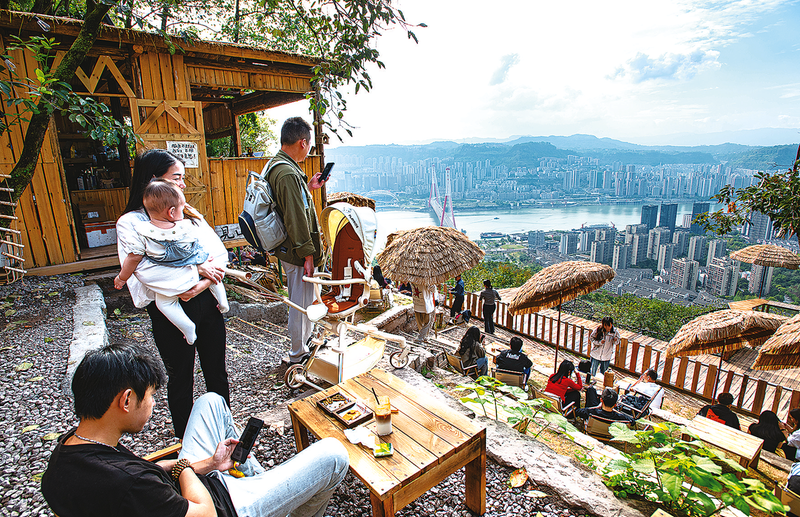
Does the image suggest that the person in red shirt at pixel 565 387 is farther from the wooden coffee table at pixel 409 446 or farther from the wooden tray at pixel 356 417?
the wooden tray at pixel 356 417

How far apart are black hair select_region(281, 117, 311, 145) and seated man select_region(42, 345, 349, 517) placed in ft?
8.33

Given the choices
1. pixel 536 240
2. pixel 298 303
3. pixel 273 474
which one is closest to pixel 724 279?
pixel 536 240

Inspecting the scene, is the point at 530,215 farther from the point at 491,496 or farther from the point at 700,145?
the point at 491,496

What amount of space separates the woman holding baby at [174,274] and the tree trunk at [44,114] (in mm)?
3946

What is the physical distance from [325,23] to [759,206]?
9.09m

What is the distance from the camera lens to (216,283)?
2482 mm

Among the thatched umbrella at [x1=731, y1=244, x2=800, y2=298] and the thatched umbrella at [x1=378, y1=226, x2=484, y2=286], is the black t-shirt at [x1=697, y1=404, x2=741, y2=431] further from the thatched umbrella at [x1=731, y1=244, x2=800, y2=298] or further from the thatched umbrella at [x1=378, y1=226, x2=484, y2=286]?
the thatched umbrella at [x1=731, y1=244, x2=800, y2=298]

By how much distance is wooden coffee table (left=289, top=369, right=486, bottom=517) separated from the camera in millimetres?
1845

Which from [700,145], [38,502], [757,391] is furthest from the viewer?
[700,145]

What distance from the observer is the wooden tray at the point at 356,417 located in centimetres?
227

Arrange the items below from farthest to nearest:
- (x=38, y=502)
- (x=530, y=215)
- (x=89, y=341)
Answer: (x=530, y=215) → (x=89, y=341) → (x=38, y=502)

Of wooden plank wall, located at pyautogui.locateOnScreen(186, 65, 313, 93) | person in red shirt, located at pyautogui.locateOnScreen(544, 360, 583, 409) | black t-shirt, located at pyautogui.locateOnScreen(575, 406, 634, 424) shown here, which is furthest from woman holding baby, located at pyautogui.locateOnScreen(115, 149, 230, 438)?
wooden plank wall, located at pyautogui.locateOnScreen(186, 65, 313, 93)

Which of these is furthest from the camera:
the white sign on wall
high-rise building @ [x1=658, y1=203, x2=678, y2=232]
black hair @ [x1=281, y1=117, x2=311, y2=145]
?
high-rise building @ [x1=658, y1=203, x2=678, y2=232]

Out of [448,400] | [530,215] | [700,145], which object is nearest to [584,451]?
[448,400]
